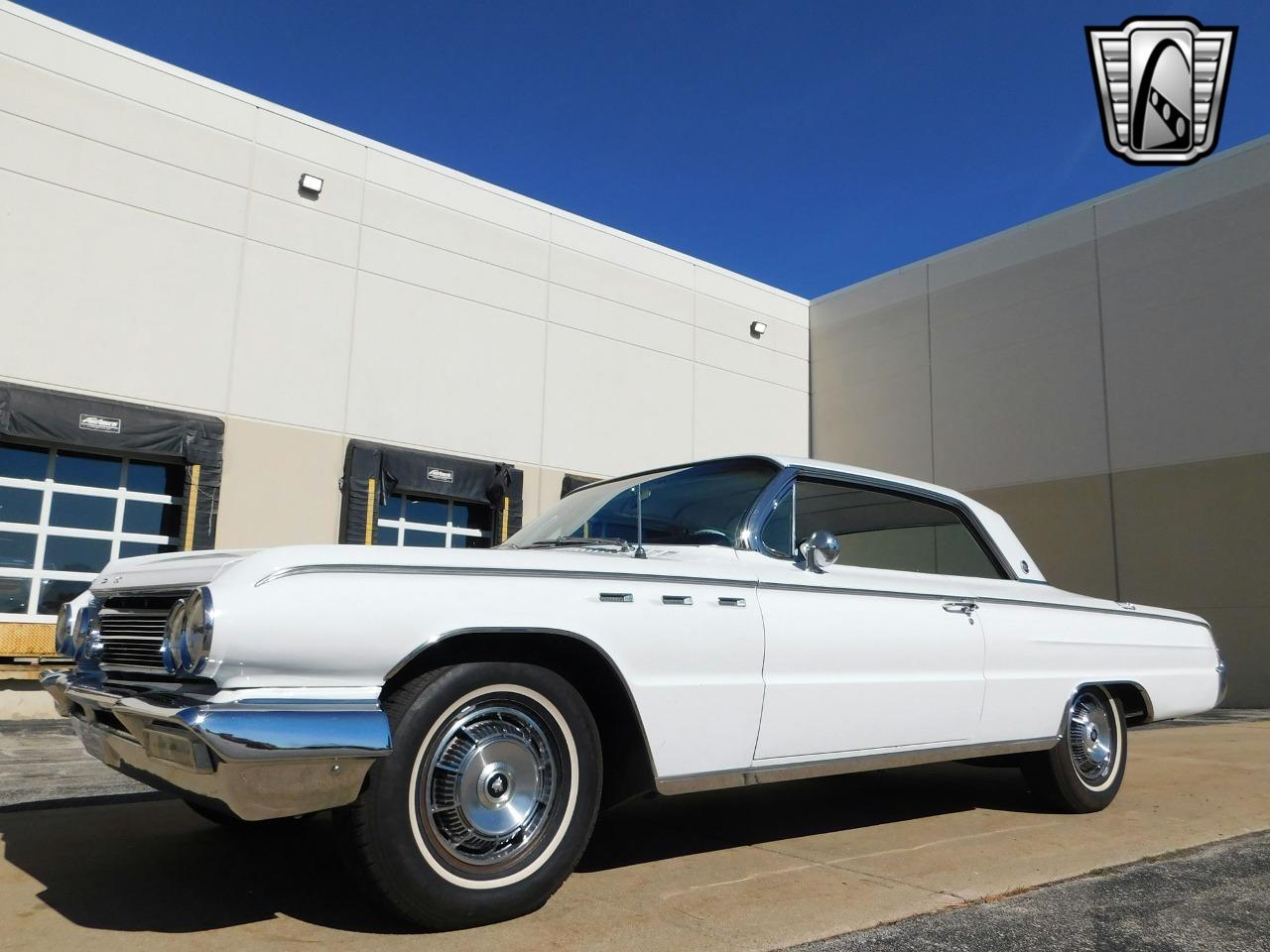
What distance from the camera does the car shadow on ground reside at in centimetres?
267

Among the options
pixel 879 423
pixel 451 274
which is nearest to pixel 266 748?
pixel 451 274

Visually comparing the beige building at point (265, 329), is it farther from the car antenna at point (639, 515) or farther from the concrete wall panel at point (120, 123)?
the car antenna at point (639, 515)

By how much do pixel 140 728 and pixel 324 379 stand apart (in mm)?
10105

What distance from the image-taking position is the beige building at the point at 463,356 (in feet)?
34.0

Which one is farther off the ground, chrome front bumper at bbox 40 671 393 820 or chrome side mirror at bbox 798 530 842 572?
chrome side mirror at bbox 798 530 842 572

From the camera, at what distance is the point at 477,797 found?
8.52ft

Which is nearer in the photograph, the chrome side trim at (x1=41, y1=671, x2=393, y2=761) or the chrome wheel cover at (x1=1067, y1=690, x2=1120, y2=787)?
the chrome side trim at (x1=41, y1=671, x2=393, y2=761)

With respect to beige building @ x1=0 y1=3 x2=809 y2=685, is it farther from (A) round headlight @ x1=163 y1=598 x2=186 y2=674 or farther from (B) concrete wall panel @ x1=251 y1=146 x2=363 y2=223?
(A) round headlight @ x1=163 y1=598 x2=186 y2=674

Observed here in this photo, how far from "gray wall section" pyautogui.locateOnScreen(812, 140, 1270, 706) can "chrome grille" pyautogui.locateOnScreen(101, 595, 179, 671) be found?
12889mm

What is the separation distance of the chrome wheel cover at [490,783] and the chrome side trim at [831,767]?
Result: 16.2 inches

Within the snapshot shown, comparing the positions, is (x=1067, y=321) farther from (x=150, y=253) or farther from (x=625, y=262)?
(x=150, y=253)

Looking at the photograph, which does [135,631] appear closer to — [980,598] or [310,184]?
[980,598]

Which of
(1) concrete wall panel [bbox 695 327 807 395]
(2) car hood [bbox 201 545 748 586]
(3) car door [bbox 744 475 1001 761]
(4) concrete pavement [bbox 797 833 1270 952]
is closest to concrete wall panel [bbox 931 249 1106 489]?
(1) concrete wall panel [bbox 695 327 807 395]

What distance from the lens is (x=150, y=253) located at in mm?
10922
